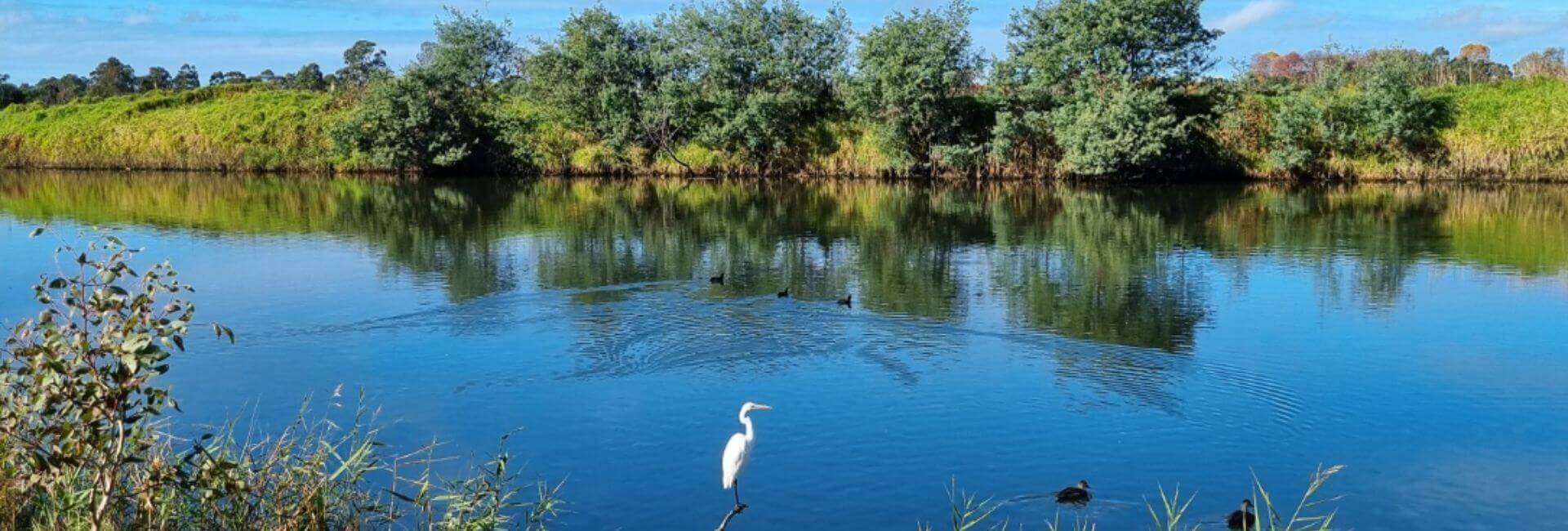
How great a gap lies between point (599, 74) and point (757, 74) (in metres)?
5.92

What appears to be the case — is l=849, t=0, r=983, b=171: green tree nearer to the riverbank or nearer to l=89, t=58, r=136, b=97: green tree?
the riverbank

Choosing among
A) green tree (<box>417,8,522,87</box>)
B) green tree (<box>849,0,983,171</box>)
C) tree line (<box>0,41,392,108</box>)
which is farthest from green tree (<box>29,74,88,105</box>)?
green tree (<box>849,0,983,171</box>)

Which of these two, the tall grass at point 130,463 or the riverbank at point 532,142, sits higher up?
the riverbank at point 532,142

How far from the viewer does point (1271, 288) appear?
19.8 meters

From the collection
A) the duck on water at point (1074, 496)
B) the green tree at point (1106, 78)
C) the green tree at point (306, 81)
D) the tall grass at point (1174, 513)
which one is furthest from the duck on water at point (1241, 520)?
the green tree at point (306, 81)

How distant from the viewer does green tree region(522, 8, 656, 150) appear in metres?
47.3

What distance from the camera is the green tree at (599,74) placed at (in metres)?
47.3

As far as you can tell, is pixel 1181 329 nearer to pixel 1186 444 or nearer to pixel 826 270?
pixel 1186 444

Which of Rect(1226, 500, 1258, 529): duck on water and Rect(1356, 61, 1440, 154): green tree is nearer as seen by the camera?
Rect(1226, 500, 1258, 529): duck on water

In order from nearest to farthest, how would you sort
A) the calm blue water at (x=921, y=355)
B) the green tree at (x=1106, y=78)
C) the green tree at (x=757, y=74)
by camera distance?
1. the calm blue water at (x=921, y=355)
2. the green tree at (x=1106, y=78)
3. the green tree at (x=757, y=74)

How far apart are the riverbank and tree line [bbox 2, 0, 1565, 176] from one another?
0.75ft

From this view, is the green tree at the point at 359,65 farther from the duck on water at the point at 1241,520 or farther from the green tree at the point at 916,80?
the duck on water at the point at 1241,520

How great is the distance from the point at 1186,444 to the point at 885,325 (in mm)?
5944

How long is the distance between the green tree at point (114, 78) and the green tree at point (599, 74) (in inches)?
1687
